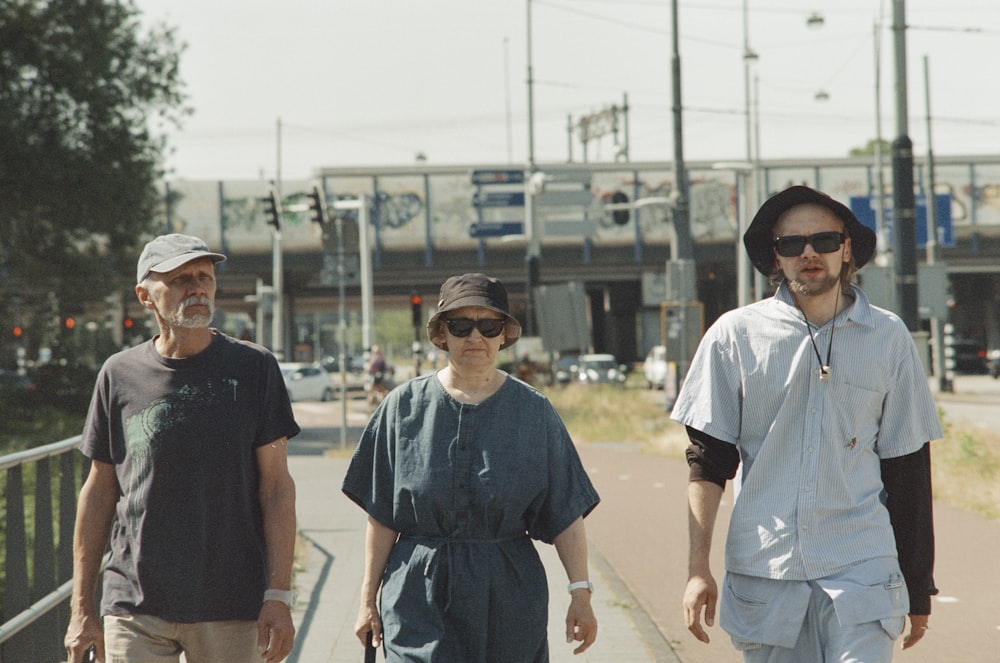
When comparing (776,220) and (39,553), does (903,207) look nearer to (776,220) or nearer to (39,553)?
(39,553)

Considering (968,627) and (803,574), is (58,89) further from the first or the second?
(803,574)

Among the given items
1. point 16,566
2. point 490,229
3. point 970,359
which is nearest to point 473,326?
point 16,566

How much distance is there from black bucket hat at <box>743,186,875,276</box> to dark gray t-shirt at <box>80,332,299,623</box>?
4.85 feet

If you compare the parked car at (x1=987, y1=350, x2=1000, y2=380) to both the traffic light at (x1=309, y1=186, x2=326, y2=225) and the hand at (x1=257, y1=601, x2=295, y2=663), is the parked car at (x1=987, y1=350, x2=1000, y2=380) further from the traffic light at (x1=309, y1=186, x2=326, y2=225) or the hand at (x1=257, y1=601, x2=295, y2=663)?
the hand at (x1=257, y1=601, x2=295, y2=663)

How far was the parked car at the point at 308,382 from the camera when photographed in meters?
47.2

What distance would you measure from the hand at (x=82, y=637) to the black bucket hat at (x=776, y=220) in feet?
7.29

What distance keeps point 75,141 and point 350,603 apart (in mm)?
18973

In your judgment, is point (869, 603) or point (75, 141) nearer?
point (869, 603)

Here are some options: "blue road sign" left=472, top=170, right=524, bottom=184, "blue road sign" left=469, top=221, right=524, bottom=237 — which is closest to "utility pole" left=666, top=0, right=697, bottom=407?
"blue road sign" left=472, top=170, right=524, bottom=184

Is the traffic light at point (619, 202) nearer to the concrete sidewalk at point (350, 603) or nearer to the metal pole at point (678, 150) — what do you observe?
the metal pole at point (678, 150)

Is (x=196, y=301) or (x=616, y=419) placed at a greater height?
(x=196, y=301)

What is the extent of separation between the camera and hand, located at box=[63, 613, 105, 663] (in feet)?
13.9

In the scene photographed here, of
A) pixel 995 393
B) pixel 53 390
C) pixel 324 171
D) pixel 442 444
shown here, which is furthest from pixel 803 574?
pixel 324 171

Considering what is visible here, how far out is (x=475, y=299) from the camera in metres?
4.17
